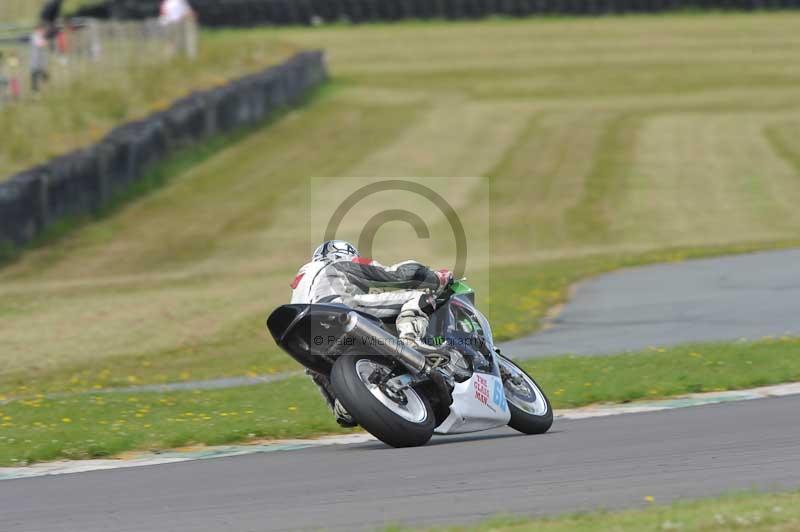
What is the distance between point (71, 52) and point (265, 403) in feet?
67.9

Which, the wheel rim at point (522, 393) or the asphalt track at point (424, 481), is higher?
the asphalt track at point (424, 481)

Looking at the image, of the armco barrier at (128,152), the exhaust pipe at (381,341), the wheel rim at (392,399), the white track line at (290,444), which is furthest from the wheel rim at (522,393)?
the armco barrier at (128,152)

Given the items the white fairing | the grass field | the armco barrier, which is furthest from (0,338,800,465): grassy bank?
the armco barrier

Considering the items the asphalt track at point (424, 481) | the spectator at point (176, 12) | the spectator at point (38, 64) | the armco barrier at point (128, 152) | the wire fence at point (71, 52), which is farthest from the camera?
the spectator at point (176, 12)

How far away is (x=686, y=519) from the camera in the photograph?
20.7ft

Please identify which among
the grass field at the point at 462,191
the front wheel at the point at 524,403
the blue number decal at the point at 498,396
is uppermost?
the blue number decal at the point at 498,396

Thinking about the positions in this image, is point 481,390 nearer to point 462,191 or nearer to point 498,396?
point 498,396

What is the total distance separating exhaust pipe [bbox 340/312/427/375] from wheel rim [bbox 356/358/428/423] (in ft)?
0.36

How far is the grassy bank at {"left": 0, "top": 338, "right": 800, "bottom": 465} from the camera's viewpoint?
975 centimetres

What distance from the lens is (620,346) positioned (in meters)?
14.3

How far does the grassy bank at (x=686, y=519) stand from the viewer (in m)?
6.18

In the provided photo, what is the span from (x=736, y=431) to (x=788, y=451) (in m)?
0.82

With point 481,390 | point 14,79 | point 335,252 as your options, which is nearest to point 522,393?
point 481,390

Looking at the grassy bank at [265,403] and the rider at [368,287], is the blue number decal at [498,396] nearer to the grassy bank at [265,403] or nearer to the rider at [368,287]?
the rider at [368,287]
